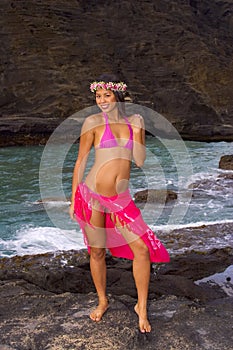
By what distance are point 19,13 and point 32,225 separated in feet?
133

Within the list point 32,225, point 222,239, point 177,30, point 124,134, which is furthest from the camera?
point 177,30

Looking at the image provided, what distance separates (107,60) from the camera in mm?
45125

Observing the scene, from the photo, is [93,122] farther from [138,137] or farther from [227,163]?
[227,163]

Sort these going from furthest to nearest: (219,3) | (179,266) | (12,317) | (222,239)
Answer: (219,3)
(222,239)
(179,266)
(12,317)

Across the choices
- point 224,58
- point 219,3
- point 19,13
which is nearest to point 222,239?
point 19,13

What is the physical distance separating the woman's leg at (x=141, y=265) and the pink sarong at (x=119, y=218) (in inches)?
1.4

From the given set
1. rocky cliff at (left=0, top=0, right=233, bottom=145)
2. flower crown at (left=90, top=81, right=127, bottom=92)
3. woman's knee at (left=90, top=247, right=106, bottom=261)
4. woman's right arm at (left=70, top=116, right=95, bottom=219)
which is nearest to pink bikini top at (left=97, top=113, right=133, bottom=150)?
woman's right arm at (left=70, top=116, right=95, bottom=219)

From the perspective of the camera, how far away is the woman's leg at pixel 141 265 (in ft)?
9.77

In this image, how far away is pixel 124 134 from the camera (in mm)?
3045

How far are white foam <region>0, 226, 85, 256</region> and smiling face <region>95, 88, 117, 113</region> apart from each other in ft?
14.0

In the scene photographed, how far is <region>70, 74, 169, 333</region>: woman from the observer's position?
118 inches

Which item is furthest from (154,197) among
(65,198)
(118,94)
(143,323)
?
(118,94)

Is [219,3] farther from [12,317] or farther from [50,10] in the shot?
[12,317]

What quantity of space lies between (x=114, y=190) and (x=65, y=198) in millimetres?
8572
